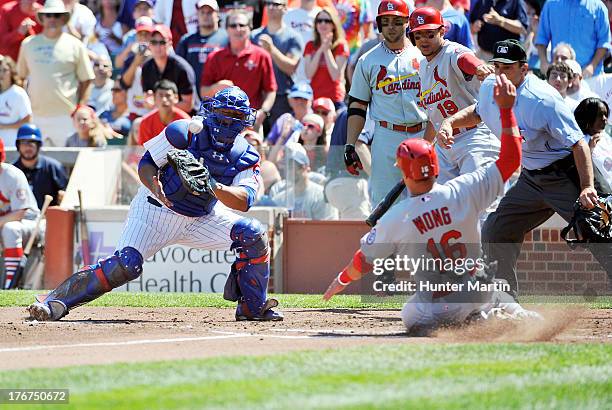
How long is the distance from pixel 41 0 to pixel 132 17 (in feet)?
5.89

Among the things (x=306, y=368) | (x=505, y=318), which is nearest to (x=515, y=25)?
(x=505, y=318)

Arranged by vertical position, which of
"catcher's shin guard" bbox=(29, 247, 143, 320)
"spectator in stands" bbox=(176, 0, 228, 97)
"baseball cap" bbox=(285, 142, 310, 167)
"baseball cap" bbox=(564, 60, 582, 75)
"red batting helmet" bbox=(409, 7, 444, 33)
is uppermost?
"spectator in stands" bbox=(176, 0, 228, 97)

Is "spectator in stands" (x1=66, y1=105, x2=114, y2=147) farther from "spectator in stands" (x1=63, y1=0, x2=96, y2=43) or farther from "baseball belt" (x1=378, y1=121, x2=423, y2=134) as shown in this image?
"baseball belt" (x1=378, y1=121, x2=423, y2=134)

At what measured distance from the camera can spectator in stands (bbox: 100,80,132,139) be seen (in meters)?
16.2

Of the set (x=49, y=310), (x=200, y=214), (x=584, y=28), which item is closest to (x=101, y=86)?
(x=584, y=28)

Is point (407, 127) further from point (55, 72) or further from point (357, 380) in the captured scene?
point (55, 72)

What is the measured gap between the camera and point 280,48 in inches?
615

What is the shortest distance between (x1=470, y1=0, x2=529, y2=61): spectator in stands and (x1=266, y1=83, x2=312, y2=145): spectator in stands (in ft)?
7.32

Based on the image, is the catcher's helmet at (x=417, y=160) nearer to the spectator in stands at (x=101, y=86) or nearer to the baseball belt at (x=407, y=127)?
the baseball belt at (x=407, y=127)

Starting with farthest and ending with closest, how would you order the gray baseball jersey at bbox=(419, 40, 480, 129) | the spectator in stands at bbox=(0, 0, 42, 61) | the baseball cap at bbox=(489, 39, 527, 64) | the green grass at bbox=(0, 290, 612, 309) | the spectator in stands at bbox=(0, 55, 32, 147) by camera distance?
the spectator in stands at bbox=(0, 0, 42, 61) → the spectator in stands at bbox=(0, 55, 32, 147) → the green grass at bbox=(0, 290, 612, 309) → the gray baseball jersey at bbox=(419, 40, 480, 129) → the baseball cap at bbox=(489, 39, 527, 64)

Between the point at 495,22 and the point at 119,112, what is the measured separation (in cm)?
544

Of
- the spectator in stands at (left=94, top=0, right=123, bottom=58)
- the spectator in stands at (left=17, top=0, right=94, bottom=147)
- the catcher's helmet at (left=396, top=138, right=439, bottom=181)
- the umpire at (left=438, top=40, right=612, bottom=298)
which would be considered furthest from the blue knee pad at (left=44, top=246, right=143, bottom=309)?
the spectator in stands at (left=94, top=0, right=123, bottom=58)

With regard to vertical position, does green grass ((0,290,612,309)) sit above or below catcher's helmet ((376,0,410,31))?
below

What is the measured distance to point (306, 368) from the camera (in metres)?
6.11
